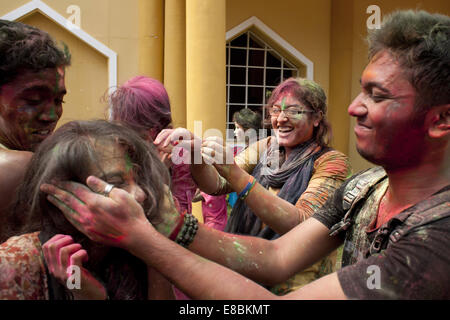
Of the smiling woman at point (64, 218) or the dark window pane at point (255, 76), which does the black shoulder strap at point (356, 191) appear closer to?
the smiling woman at point (64, 218)

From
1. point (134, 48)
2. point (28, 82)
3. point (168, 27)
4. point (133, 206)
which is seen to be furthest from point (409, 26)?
point (134, 48)

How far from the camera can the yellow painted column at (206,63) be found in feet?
17.9

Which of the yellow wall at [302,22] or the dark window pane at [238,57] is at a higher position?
the yellow wall at [302,22]

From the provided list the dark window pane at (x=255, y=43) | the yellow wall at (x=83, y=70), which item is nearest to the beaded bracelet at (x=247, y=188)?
the yellow wall at (x=83, y=70)

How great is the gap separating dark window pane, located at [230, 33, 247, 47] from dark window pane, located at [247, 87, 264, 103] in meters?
1.04

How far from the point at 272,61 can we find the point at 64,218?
892cm

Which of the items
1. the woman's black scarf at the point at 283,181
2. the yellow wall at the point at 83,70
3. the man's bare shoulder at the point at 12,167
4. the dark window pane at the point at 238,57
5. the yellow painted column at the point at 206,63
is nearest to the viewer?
the man's bare shoulder at the point at 12,167

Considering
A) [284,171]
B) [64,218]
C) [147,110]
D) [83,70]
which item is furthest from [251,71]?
[64,218]

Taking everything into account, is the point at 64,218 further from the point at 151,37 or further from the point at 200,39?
the point at 151,37

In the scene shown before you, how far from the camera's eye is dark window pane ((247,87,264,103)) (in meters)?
9.77

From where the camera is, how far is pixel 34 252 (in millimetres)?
1363

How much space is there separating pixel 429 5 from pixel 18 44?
1006cm

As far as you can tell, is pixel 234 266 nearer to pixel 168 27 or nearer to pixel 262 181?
pixel 262 181

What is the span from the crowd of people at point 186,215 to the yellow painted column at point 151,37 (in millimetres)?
6275
